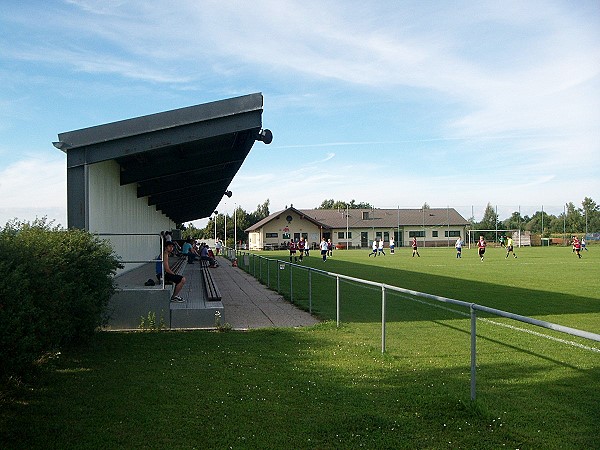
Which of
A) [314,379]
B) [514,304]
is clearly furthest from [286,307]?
[314,379]

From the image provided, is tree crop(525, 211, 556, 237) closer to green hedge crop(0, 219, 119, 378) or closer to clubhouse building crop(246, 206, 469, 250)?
clubhouse building crop(246, 206, 469, 250)

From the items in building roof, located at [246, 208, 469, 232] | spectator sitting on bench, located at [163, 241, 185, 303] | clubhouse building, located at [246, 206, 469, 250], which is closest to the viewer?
spectator sitting on bench, located at [163, 241, 185, 303]

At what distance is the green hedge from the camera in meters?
5.43

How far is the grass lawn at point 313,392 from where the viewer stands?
5363 mm

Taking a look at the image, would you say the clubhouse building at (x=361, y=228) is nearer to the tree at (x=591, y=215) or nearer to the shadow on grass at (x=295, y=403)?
the tree at (x=591, y=215)

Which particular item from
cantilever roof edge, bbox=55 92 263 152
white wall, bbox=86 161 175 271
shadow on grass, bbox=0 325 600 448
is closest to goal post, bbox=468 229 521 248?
white wall, bbox=86 161 175 271

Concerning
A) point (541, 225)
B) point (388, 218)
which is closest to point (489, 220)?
point (541, 225)

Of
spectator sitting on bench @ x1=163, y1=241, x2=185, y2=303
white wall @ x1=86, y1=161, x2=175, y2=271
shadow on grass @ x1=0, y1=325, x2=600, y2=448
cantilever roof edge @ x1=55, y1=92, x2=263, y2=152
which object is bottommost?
shadow on grass @ x1=0, y1=325, x2=600, y2=448

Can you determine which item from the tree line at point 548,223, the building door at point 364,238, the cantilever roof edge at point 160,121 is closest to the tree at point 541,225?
the tree line at point 548,223

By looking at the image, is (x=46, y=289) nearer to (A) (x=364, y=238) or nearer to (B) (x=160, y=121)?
(B) (x=160, y=121)

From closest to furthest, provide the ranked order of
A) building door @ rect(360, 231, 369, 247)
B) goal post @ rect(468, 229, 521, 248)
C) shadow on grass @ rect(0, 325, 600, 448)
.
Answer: shadow on grass @ rect(0, 325, 600, 448) → goal post @ rect(468, 229, 521, 248) → building door @ rect(360, 231, 369, 247)

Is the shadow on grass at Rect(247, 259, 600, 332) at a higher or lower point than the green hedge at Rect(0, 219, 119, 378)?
lower

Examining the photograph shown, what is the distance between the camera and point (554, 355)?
7.37 m

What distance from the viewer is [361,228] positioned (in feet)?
313
